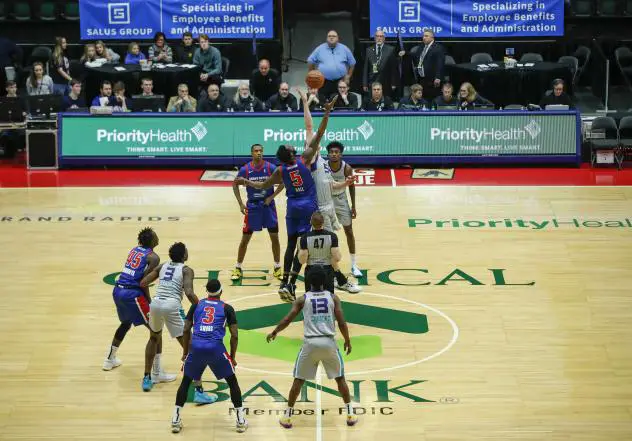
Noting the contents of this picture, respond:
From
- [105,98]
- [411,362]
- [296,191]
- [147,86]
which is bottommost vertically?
[411,362]

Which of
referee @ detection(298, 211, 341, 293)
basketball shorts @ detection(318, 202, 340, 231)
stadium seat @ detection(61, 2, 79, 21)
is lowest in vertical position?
referee @ detection(298, 211, 341, 293)

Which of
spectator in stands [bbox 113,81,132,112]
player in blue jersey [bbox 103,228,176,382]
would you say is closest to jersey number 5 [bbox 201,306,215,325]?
player in blue jersey [bbox 103,228,176,382]

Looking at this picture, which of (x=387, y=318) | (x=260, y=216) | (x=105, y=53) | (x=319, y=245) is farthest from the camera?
(x=105, y=53)

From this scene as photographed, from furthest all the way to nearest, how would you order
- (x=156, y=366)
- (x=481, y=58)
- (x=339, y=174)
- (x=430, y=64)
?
(x=481, y=58) → (x=430, y=64) → (x=339, y=174) → (x=156, y=366)

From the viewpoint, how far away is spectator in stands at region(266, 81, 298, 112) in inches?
966

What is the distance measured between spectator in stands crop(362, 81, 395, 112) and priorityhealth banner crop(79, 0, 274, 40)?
4.55m

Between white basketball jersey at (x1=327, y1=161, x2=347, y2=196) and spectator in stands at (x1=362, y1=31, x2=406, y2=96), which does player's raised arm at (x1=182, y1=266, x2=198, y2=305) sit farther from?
spectator in stands at (x1=362, y1=31, x2=406, y2=96)

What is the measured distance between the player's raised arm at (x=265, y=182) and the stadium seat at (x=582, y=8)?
48.1 ft

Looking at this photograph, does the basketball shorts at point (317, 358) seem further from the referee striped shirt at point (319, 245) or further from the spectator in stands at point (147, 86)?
the spectator in stands at point (147, 86)

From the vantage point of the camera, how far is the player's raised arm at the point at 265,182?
16172mm

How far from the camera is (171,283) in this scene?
12914 mm

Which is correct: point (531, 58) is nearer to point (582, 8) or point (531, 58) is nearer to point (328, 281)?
point (582, 8)

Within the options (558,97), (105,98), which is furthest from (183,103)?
(558,97)

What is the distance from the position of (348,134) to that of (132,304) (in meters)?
11.4
